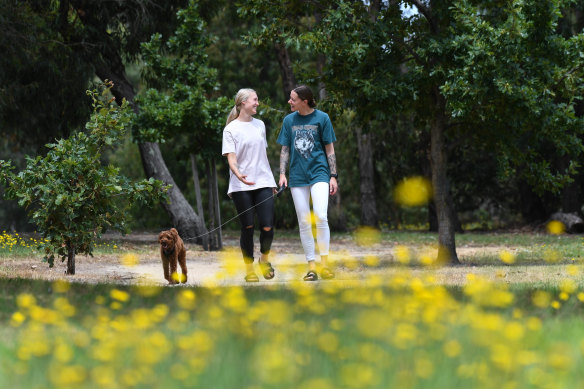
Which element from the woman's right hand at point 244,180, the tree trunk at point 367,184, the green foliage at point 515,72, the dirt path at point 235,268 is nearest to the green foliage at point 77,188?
the dirt path at point 235,268

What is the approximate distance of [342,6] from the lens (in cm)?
1202

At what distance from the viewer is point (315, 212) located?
29.5ft

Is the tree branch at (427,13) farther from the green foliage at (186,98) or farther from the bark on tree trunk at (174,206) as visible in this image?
the bark on tree trunk at (174,206)

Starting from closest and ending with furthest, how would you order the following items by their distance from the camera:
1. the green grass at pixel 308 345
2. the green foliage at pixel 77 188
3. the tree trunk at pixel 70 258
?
the green grass at pixel 308 345 < the green foliage at pixel 77 188 < the tree trunk at pixel 70 258

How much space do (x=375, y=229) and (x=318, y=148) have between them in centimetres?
1726

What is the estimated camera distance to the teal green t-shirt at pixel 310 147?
29.4 ft

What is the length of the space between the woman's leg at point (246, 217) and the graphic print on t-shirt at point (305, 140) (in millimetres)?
720

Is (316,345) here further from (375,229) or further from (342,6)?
(375,229)

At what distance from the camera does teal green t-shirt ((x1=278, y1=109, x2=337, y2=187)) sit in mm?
8953

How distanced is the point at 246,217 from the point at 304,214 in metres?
0.62

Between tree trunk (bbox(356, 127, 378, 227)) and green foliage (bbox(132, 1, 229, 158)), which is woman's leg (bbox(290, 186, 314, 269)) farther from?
tree trunk (bbox(356, 127, 378, 227))

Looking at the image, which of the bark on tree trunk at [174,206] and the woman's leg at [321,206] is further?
the bark on tree trunk at [174,206]

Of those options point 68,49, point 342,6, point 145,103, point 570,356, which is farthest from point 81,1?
point 570,356

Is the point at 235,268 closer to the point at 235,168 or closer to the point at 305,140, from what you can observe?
the point at 235,168
